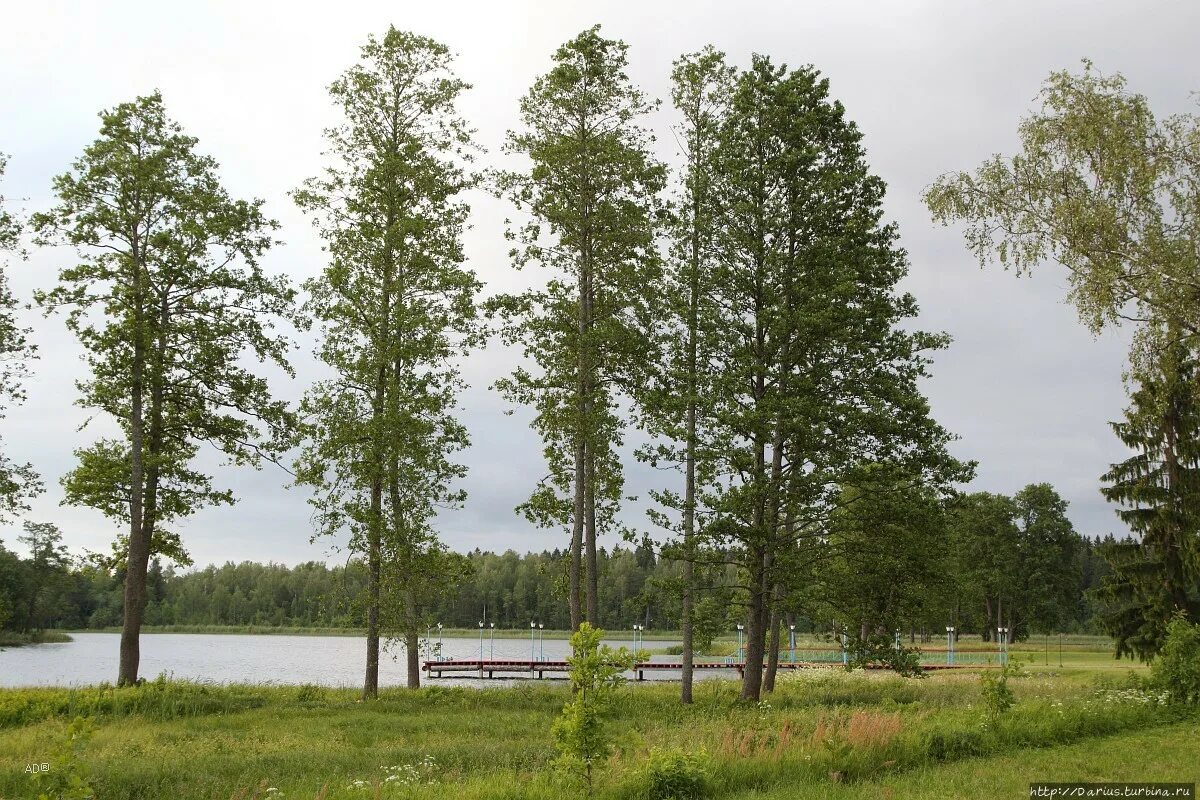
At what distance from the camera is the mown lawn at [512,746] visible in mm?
11117

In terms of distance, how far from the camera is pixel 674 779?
10.7 meters

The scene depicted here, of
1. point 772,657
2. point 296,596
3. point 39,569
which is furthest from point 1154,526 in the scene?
point 296,596

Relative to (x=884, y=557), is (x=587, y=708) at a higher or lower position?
lower

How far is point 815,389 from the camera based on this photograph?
2256cm

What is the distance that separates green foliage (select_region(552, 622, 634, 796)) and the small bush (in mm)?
660

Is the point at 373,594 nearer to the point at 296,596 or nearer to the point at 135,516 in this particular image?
the point at 135,516

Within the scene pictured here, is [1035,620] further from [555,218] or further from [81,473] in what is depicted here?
[81,473]

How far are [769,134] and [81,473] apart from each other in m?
19.4

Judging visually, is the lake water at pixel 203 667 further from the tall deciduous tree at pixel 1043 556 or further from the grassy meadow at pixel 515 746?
the tall deciduous tree at pixel 1043 556

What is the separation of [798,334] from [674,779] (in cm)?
1398

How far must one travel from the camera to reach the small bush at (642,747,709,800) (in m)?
10.6

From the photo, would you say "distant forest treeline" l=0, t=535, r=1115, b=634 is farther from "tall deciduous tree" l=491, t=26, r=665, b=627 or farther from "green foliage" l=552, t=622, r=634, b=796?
"green foliage" l=552, t=622, r=634, b=796

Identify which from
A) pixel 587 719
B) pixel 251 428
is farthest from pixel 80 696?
pixel 587 719

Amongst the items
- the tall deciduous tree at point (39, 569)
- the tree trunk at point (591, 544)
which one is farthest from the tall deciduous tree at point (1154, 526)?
the tall deciduous tree at point (39, 569)
